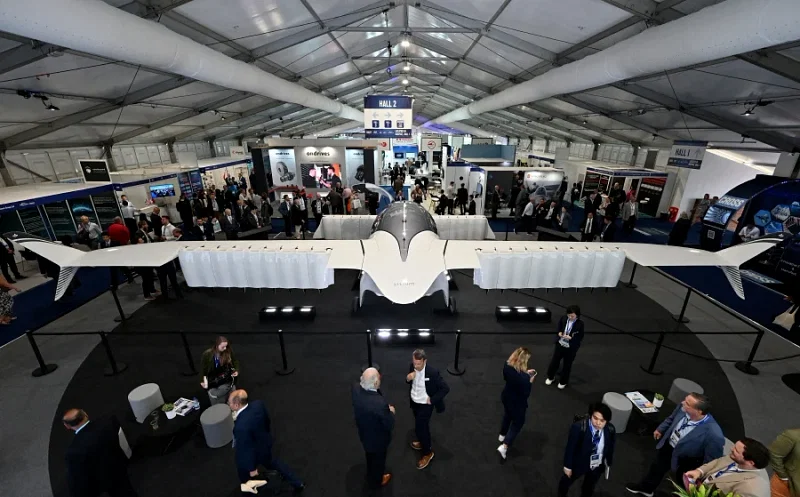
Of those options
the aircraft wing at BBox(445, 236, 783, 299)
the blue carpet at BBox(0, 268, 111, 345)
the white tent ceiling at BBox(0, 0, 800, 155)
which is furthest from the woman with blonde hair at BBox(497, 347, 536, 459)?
the blue carpet at BBox(0, 268, 111, 345)

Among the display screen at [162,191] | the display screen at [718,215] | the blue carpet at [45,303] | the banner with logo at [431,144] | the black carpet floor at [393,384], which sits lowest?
the black carpet floor at [393,384]

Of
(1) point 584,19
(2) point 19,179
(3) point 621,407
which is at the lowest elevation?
(3) point 621,407

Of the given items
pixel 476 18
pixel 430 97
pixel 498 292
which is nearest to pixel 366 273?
pixel 498 292

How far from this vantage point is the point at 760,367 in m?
6.59

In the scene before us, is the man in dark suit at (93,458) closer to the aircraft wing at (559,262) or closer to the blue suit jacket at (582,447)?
the blue suit jacket at (582,447)

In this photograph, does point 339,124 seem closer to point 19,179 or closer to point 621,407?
point 19,179

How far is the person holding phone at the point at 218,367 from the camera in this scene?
483 centimetres

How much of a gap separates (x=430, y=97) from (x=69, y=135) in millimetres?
27835

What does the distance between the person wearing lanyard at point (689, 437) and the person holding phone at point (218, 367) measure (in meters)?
5.79

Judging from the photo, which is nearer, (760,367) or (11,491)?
(11,491)

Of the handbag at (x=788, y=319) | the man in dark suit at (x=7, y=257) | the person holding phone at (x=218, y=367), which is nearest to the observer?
the person holding phone at (x=218, y=367)

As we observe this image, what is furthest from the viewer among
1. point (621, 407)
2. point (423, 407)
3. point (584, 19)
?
point (584, 19)

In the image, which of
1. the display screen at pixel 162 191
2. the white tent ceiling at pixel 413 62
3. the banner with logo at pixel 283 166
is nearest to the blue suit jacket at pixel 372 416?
the white tent ceiling at pixel 413 62

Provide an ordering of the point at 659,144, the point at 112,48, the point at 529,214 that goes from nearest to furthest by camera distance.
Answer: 1. the point at 112,48
2. the point at 529,214
3. the point at 659,144
